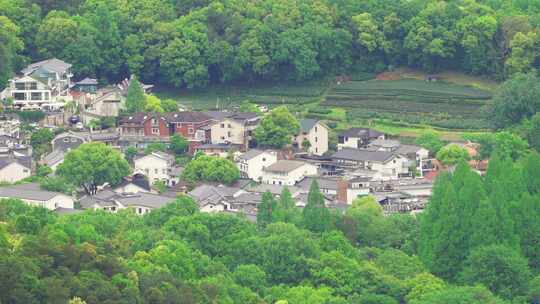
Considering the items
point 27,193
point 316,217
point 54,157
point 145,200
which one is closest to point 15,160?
point 54,157

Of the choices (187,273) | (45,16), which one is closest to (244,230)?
(187,273)

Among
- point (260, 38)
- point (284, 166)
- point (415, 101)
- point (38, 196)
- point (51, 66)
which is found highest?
point (260, 38)

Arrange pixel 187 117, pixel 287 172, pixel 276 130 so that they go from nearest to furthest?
pixel 287 172 < pixel 276 130 < pixel 187 117

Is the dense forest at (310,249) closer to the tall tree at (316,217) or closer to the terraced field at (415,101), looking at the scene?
the tall tree at (316,217)

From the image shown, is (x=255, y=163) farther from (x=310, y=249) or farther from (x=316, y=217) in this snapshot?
(x=310, y=249)

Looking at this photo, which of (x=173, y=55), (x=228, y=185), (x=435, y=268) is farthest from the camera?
(x=173, y=55)

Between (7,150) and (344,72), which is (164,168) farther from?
(344,72)

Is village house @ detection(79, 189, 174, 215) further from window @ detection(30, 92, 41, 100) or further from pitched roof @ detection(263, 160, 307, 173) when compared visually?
window @ detection(30, 92, 41, 100)

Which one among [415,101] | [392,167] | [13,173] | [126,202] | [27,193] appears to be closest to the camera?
[27,193]
